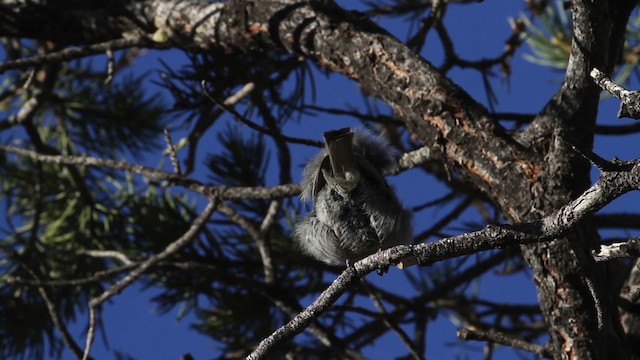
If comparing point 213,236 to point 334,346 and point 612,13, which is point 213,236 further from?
point 612,13

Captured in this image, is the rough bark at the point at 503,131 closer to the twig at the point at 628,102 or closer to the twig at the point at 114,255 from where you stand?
the twig at the point at 628,102

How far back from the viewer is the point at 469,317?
137 inches

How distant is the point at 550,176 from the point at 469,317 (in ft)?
5.42

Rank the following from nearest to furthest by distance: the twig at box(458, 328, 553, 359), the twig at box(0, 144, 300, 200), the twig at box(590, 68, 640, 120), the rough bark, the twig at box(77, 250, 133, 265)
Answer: the twig at box(590, 68, 640, 120), the rough bark, the twig at box(458, 328, 553, 359), the twig at box(0, 144, 300, 200), the twig at box(77, 250, 133, 265)

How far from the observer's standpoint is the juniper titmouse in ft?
6.84

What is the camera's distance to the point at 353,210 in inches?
83.1

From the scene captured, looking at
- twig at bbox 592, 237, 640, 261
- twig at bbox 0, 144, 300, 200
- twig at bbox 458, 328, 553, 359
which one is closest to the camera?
twig at bbox 592, 237, 640, 261

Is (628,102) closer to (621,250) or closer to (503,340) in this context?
(621,250)

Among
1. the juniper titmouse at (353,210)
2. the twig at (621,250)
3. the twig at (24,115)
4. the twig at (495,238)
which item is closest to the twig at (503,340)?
the juniper titmouse at (353,210)

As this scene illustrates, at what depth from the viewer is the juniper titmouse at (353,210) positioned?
82.1 inches

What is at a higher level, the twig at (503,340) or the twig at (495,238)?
the twig at (503,340)

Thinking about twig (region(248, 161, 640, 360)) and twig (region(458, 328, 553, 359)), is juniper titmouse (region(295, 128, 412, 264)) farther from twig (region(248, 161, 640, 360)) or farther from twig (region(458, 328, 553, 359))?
twig (region(248, 161, 640, 360))

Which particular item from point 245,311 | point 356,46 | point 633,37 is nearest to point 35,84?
point 245,311

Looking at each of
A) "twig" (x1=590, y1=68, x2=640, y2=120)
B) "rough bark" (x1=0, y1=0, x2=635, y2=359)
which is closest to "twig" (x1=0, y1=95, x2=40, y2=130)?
A: "rough bark" (x1=0, y1=0, x2=635, y2=359)
